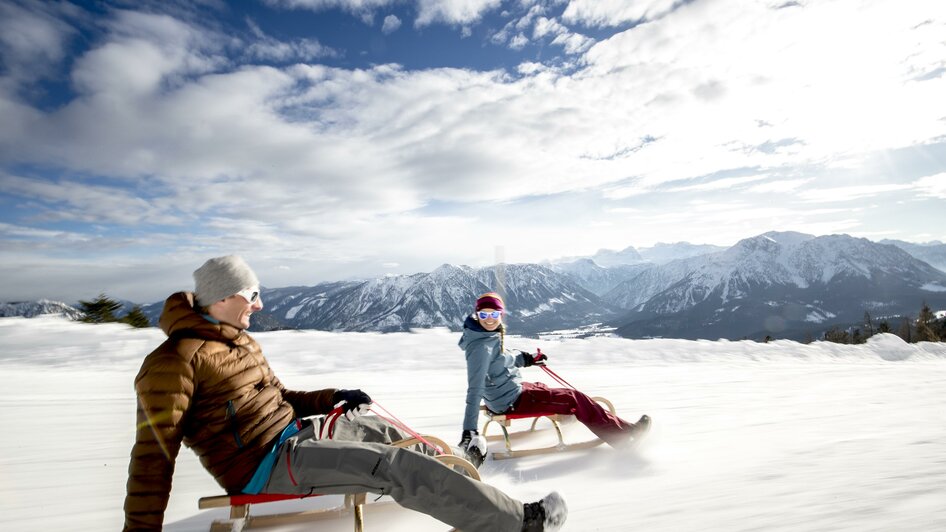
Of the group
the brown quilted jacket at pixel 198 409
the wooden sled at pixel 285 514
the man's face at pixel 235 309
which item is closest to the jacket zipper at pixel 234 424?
the brown quilted jacket at pixel 198 409

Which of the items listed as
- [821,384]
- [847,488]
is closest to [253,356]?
[847,488]

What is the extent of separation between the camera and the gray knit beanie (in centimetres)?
266

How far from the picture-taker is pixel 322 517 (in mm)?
3355

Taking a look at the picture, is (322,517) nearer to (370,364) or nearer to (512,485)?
(512,485)

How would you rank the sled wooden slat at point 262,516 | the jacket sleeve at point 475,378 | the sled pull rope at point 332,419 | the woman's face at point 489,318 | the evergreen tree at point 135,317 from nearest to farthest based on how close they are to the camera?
the sled wooden slat at point 262,516
the sled pull rope at point 332,419
the jacket sleeve at point 475,378
the woman's face at point 489,318
the evergreen tree at point 135,317

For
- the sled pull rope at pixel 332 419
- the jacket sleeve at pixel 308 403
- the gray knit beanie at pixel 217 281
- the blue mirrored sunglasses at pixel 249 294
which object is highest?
the gray knit beanie at pixel 217 281

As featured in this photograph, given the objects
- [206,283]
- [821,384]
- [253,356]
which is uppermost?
[206,283]

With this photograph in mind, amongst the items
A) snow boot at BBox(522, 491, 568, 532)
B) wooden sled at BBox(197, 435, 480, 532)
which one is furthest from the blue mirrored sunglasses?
snow boot at BBox(522, 491, 568, 532)

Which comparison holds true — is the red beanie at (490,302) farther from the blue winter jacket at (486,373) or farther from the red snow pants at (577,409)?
the red snow pants at (577,409)

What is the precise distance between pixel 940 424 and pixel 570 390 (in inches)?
170

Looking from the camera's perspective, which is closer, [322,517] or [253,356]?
[253,356]

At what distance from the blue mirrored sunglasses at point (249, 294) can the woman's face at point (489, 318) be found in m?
2.32

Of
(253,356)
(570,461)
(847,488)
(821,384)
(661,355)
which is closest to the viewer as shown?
(253,356)

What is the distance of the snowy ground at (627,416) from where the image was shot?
322 centimetres
